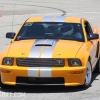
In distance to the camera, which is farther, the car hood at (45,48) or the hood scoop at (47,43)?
the hood scoop at (47,43)

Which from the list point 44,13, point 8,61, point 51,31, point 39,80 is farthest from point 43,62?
point 44,13

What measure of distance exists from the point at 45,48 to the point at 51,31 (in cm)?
108

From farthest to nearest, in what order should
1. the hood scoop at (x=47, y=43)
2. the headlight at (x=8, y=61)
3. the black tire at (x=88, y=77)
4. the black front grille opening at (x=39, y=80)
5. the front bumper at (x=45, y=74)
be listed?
the hood scoop at (x=47, y=43) → the black tire at (x=88, y=77) → the headlight at (x=8, y=61) → the black front grille opening at (x=39, y=80) → the front bumper at (x=45, y=74)

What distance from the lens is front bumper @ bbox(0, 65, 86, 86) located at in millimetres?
8750

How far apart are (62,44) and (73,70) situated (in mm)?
914

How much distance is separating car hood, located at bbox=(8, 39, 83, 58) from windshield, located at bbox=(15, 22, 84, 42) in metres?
0.26

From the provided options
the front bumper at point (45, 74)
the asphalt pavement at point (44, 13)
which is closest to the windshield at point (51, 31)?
the asphalt pavement at point (44, 13)

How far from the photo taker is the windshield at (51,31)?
10.1 meters

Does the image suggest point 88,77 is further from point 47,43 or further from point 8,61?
point 8,61

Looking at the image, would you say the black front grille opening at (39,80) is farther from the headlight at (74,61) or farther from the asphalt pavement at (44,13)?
the headlight at (74,61)

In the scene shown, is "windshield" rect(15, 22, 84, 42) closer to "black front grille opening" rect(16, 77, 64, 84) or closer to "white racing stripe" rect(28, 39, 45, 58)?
"white racing stripe" rect(28, 39, 45, 58)

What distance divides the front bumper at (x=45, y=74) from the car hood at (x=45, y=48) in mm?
276

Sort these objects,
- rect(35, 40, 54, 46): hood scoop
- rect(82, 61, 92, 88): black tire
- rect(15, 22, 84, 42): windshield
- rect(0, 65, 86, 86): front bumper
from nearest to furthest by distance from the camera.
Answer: rect(0, 65, 86, 86): front bumper → rect(82, 61, 92, 88): black tire → rect(35, 40, 54, 46): hood scoop → rect(15, 22, 84, 42): windshield

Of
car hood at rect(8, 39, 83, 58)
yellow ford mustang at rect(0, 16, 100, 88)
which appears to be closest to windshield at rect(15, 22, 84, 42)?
yellow ford mustang at rect(0, 16, 100, 88)
